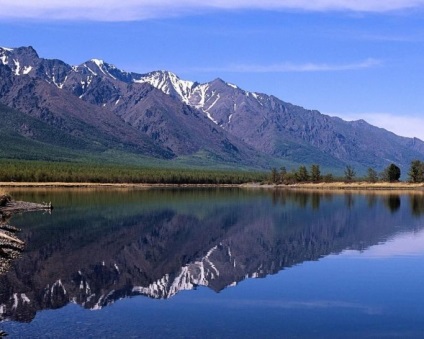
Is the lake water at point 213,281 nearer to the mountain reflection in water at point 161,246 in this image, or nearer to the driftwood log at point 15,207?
the mountain reflection in water at point 161,246

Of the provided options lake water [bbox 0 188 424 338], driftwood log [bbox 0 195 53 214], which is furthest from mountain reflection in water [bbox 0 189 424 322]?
driftwood log [bbox 0 195 53 214]

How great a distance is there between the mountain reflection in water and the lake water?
0.13m

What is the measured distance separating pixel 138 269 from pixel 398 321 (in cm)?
2338

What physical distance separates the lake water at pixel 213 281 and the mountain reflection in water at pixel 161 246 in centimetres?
13

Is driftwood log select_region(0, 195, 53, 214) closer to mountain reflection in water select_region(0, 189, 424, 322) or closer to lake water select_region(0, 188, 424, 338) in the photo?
mountain reflection in water select_region(0, 189, 424, 322)

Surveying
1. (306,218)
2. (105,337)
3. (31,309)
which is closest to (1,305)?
(31,309)

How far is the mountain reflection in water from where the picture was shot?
42.3m

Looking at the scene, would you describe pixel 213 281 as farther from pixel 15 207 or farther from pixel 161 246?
pixel 15 207

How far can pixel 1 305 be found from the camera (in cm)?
3622

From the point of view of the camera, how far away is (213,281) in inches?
1837

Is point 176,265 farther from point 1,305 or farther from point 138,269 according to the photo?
point 1,305

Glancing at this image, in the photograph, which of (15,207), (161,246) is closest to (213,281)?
(161,246)

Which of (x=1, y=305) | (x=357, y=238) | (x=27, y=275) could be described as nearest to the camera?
(x=1, y=305)

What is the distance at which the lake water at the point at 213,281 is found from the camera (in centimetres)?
A: 3281
